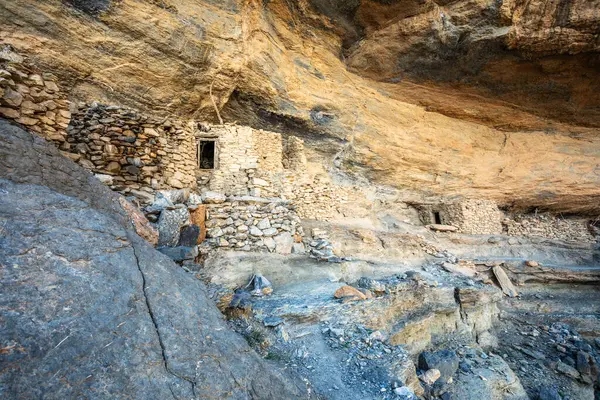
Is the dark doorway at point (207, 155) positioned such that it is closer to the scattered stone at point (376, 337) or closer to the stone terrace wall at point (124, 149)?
the stone terrace wall at point (124, 149)

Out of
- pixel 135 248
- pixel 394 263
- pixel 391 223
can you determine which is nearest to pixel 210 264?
pixel 135 248

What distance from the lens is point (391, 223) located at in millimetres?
11383

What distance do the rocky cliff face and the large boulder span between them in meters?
6.19

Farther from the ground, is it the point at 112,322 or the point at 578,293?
the point at 112,322

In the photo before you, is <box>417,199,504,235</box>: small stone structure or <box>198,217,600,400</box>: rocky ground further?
<box>417,199,504,235</box>: small stone structure

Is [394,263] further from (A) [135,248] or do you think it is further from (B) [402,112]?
(A) [135,248]

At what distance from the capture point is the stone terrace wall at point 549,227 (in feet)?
42.2

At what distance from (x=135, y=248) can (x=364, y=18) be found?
9.80 metres

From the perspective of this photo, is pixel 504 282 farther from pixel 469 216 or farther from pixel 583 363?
pixel 469 216

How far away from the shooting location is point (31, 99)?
8.98 feet

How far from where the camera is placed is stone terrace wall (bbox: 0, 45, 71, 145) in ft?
8.27

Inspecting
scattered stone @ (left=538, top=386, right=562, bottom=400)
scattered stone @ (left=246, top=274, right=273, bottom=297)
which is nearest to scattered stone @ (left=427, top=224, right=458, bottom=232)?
scattered stone @ (left=538, top=386, right=562, bottom=400)

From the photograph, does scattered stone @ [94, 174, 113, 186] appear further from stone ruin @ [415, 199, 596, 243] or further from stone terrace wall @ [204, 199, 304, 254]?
stone ruin @ [415, 199, 596, 243]

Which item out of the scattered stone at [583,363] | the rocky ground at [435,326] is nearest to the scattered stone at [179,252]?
the rocky ground at [435,326]
